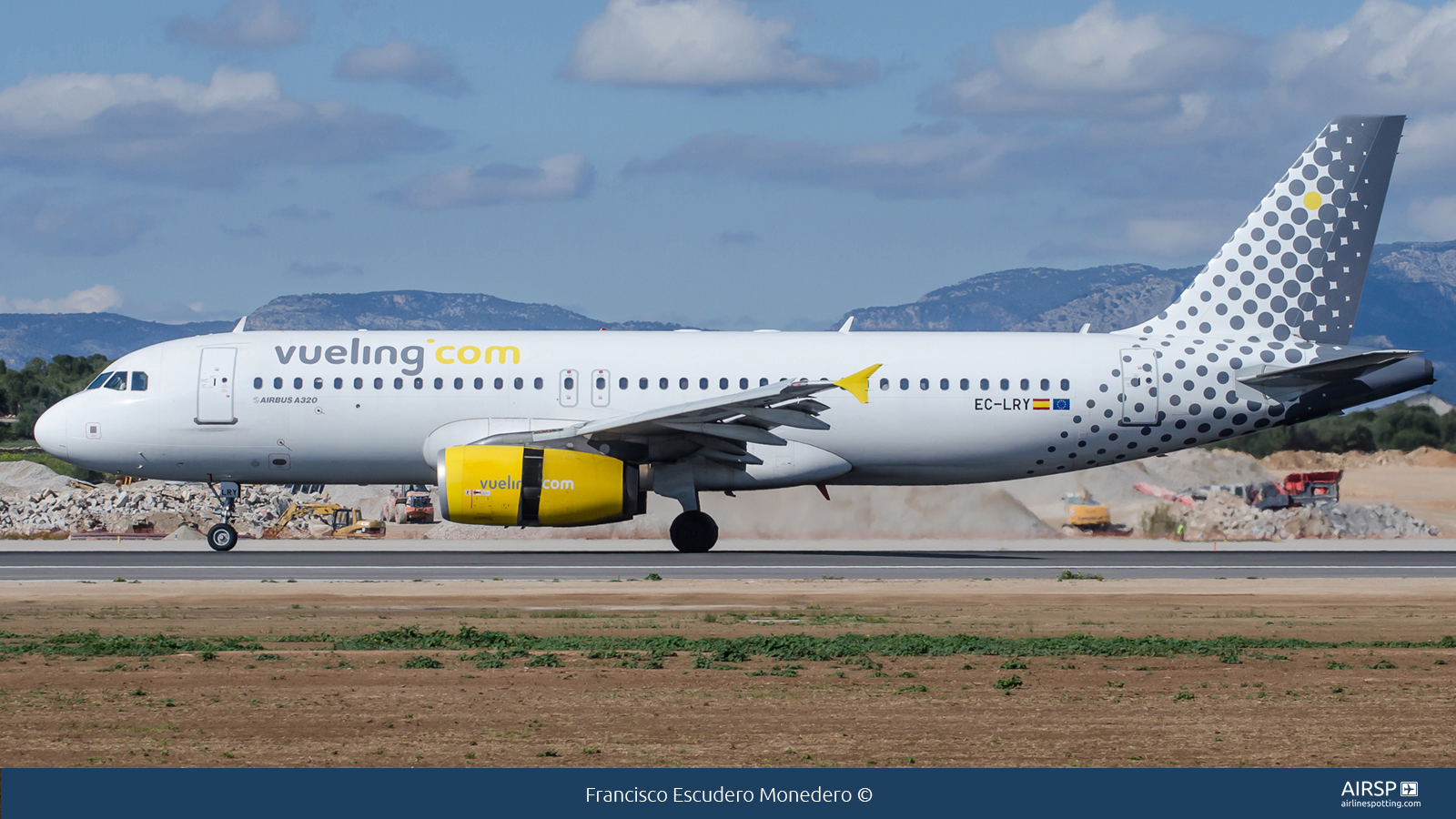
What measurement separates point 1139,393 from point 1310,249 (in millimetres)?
4383

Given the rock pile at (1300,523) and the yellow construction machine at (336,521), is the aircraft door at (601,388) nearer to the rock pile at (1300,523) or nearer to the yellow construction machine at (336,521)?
the yellow construction machine at (336,521)

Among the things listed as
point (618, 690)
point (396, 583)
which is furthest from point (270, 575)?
point (618, 690)

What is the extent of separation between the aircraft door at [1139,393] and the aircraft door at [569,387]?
9.47 metres

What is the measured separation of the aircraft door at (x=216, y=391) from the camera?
26.0m

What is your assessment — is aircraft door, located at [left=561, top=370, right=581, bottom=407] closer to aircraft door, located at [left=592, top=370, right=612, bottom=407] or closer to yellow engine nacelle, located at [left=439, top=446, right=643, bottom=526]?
aircraft door, located at [left=592, top=370, right=612, bottom=407]

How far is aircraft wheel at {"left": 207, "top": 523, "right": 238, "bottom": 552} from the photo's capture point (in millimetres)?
26078

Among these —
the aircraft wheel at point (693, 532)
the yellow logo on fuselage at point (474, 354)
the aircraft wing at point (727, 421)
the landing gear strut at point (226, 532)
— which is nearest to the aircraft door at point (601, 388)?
the aircraft wing at point (727, 421)

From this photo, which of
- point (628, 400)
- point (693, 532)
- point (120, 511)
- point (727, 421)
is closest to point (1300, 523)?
point (693, 532)

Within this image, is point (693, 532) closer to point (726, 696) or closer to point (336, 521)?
point (336, 521)

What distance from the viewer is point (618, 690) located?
36.8ft

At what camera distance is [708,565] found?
2302cm

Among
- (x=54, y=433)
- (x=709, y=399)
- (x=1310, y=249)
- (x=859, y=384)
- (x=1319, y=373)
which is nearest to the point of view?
(x=859, y=384)

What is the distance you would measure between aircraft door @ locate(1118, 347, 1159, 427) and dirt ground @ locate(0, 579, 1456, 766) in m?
9.08

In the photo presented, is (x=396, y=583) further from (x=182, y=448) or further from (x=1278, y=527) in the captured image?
(x=1278, y=527)
